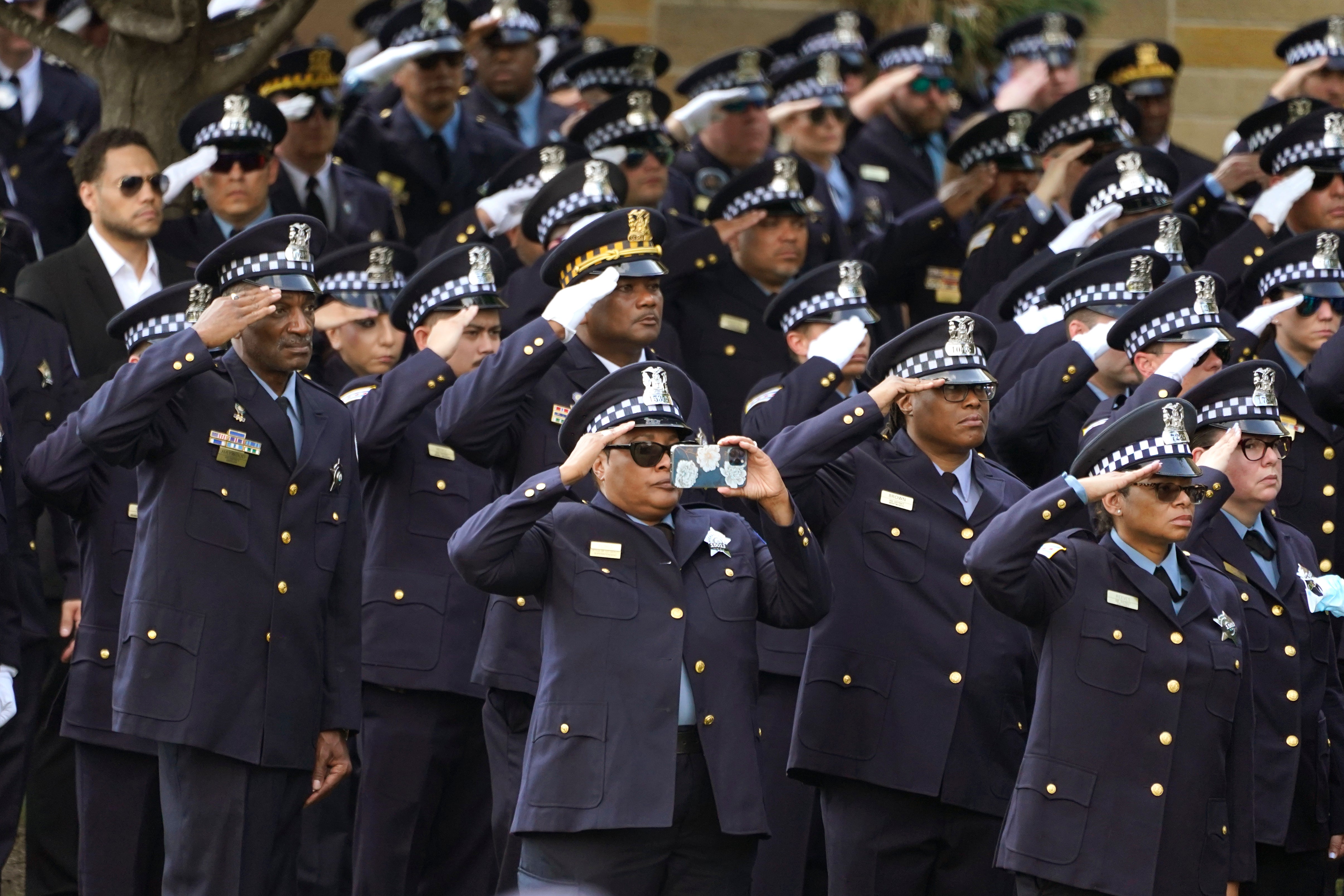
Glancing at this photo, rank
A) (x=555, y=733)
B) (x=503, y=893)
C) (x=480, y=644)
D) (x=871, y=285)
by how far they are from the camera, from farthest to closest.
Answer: (x=871, y=285) → (x=480, y=644) → (x=503, y=893) → (x=555, y=733)

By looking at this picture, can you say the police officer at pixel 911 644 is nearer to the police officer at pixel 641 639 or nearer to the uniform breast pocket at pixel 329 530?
the police officer at pixel 641 639

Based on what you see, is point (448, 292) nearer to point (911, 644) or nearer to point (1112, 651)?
point (911, 644)

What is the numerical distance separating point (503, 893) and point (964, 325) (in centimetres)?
227

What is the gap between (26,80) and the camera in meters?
11.1

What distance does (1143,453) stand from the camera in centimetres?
669

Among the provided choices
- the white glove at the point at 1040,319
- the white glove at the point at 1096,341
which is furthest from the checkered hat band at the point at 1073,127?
the white glove at the point at 1096,341

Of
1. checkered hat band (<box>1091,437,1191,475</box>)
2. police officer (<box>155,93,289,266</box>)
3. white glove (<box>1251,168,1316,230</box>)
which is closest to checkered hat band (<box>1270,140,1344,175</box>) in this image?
white glove (<box>1251,168,1316,230</box>)

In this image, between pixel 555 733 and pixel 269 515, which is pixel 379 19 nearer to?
pixel 269 515

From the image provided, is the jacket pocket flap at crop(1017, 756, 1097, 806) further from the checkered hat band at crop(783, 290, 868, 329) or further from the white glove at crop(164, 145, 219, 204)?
the white glove at crop(164, 145, 219, 204)

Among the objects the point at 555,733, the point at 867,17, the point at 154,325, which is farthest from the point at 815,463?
the point at 867,17

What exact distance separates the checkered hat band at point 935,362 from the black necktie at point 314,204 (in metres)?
3.64

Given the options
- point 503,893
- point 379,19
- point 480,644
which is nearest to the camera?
point 503,893

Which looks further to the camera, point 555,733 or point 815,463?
point 815,463

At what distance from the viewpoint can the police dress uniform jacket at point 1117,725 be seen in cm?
650
